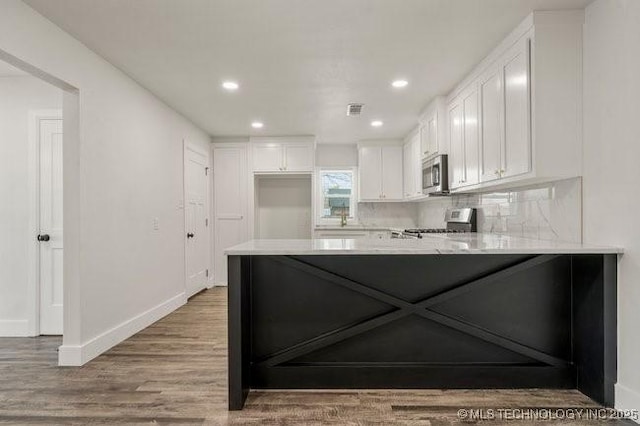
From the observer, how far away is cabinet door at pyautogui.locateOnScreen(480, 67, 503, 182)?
9.21 feet

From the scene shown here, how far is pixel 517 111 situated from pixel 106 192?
3.27m

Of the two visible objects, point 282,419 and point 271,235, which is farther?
point 271,235

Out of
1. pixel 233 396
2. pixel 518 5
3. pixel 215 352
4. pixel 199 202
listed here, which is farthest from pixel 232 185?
pixel 518 5

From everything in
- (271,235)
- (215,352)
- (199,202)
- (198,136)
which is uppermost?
(198,136)

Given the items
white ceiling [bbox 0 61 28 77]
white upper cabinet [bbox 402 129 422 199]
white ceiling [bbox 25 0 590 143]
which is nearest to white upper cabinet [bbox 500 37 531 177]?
white ceiling [bbox 25 0 590 143]

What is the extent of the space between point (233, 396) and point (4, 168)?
323 centimetres

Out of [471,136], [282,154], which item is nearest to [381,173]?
[282,154]

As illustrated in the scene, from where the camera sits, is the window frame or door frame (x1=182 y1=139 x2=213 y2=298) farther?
A: the window frame

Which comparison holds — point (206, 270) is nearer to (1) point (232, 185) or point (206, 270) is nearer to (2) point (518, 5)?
(1) point (232, 185)

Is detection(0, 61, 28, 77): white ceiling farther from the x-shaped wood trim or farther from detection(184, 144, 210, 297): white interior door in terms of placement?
the x-shaped wood trim

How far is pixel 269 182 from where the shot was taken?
645cm

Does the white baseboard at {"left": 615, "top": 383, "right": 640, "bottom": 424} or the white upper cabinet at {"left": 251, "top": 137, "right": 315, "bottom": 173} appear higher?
the white upper cabinet at {"left": 251, "top": 137, "right": 315, "bottom": 173}

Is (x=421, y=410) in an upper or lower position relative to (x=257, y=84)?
lower

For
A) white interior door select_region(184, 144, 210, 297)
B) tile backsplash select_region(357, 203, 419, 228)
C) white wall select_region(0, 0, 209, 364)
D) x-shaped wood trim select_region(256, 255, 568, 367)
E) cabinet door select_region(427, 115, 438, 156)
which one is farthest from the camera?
tile backsplash select_region(357, 203, 419, 228)
